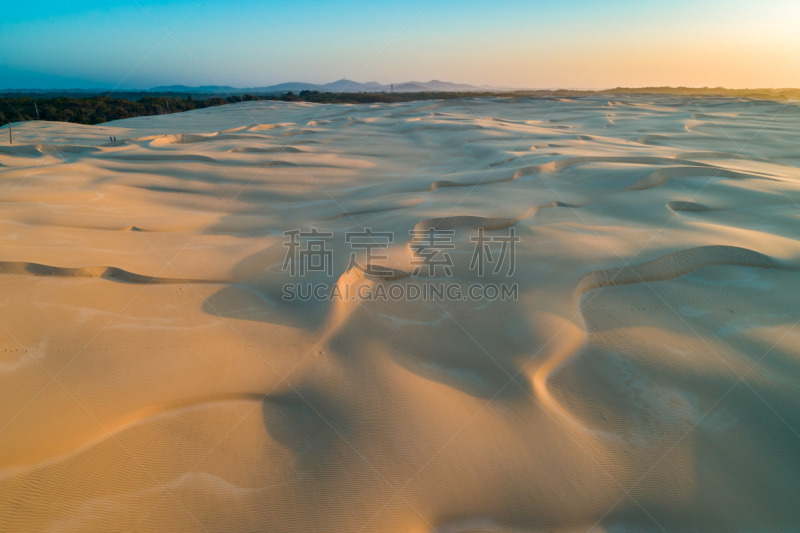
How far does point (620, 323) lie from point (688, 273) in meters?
1.02

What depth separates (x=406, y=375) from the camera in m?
2.15

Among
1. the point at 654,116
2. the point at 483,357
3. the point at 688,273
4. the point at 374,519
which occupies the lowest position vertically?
the point at 374,519

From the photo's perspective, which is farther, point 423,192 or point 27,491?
point 423,192

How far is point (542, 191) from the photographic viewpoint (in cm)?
522

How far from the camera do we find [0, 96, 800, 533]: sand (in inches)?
61.7

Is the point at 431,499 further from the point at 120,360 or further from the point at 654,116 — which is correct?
the point at 654,116

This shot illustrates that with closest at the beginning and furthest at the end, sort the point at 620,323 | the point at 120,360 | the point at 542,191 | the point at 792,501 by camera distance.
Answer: the point at 792,501
the point at 120,360
the point at 620,323
the point at 542,191

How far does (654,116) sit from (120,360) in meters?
17.0

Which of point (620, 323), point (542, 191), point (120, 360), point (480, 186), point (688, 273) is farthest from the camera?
point (480, 186)

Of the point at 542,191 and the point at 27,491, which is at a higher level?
the point at 542,191

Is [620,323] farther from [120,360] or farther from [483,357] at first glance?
[120,360]

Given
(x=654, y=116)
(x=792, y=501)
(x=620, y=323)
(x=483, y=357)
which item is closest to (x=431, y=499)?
(x=483, y=357)

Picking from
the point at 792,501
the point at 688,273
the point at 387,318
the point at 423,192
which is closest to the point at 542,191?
A: the point at 423,192

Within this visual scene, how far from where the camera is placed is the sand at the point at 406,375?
61.7 inches
